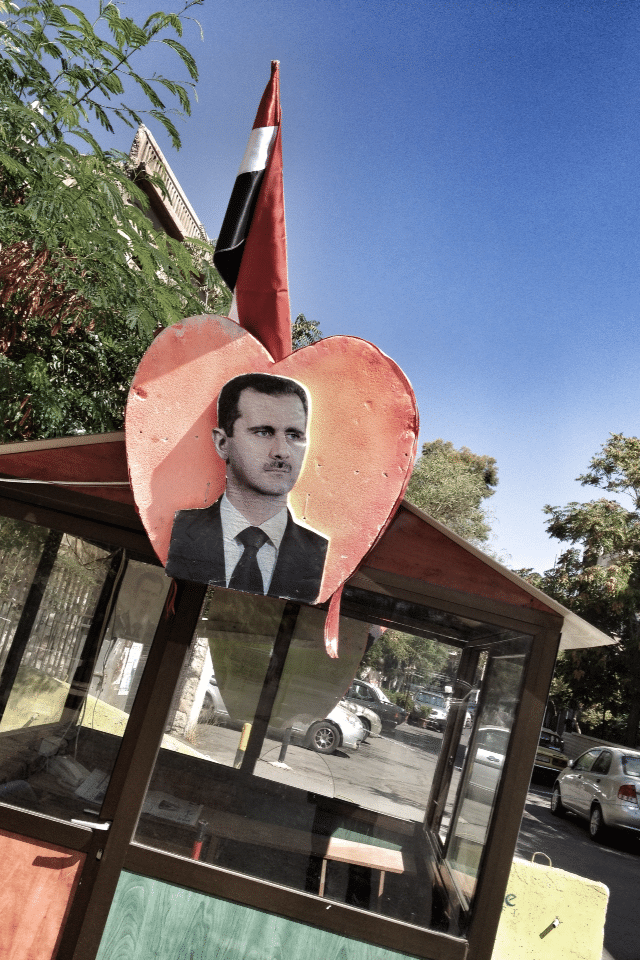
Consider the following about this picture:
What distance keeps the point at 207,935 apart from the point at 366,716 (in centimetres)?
113

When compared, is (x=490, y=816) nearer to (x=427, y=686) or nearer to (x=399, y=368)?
(x=427, y=686)

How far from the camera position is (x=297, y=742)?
12.1ft

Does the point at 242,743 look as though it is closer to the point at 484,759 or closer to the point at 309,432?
the point at 484,759

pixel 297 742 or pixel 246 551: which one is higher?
pixel 246 551

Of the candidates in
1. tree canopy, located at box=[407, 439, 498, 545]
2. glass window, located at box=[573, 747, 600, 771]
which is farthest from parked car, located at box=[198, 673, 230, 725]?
tree canopy, located at box=[407, 439, 498, 545]

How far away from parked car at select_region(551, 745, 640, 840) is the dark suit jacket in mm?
11830

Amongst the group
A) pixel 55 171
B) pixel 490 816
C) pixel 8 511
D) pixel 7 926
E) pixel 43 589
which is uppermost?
pixel 55 171

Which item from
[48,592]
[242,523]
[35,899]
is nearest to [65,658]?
[48,592]

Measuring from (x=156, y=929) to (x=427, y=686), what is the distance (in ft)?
5.14

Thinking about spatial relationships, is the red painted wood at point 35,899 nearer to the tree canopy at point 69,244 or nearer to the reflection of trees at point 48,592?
the reflection of trees at point 48,592

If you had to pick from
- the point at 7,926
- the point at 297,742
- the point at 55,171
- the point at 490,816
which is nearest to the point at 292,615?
the point at 297,742

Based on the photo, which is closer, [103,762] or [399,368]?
[399,368]

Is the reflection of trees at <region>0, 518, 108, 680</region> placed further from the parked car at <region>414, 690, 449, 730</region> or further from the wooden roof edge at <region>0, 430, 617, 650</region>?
the parked car at <region>414, 690, 449, 730</region>

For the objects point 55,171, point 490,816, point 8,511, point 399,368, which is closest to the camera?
point 399,368
